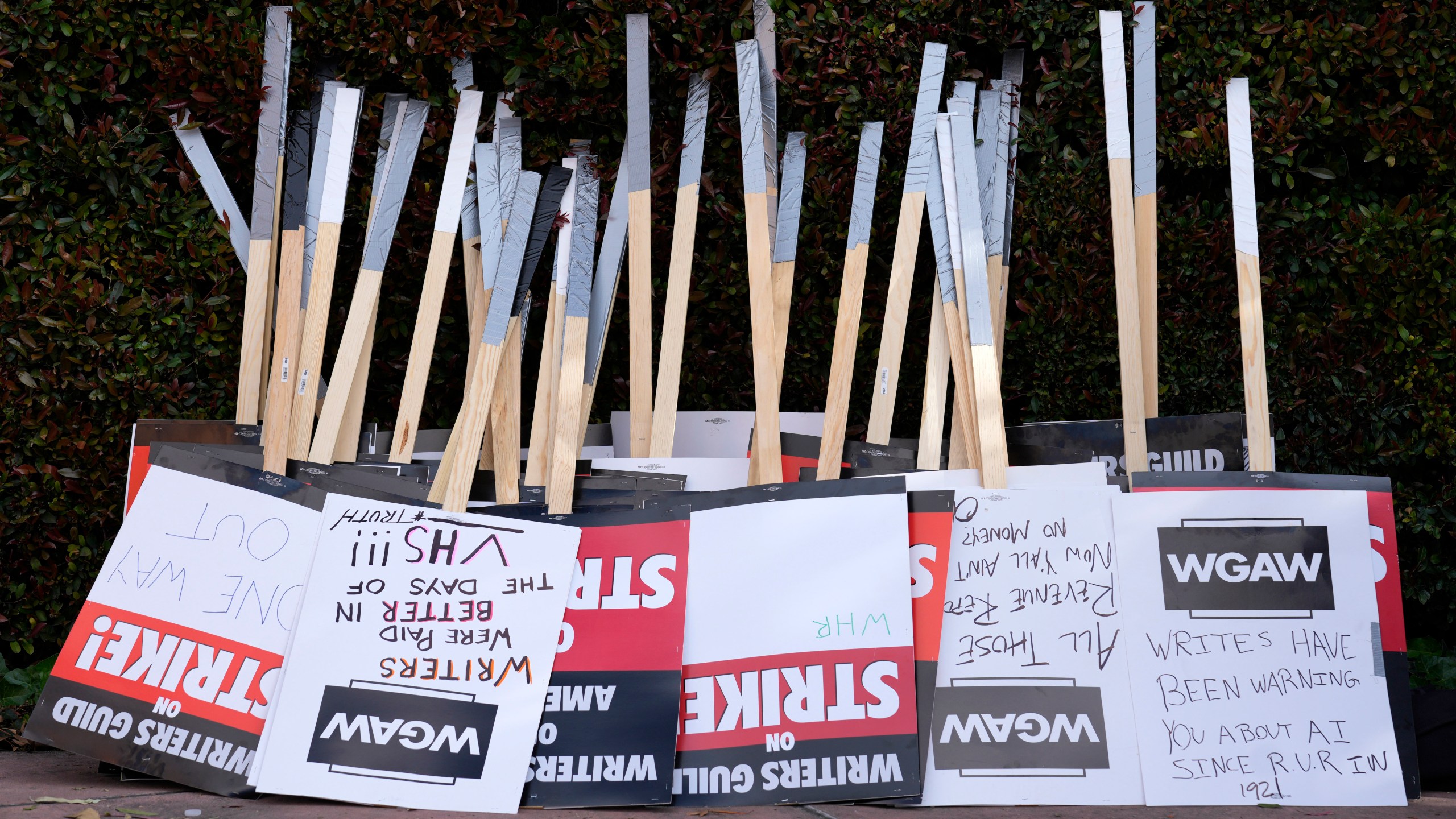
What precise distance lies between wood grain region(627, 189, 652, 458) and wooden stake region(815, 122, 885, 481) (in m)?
0.54

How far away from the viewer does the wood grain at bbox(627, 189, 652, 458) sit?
289cm

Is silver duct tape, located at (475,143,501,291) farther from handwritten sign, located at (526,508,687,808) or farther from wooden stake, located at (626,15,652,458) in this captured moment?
handwritten sign, located at (526,508,687,808)

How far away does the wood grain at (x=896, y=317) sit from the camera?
9.11ft

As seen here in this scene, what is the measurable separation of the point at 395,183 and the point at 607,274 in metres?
0.68

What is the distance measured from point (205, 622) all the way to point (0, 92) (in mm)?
1834

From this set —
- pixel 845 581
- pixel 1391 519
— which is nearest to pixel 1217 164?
pixel 1391 519

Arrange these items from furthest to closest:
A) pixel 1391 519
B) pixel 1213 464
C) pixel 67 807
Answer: pixel 1213 464
pixel 1391 519
pixel 67 807

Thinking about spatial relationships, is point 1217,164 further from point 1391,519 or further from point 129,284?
point 129,284

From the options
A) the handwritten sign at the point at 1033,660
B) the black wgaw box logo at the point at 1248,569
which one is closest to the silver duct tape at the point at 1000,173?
the handwritten sign at the point at 1033,660

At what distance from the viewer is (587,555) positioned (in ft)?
7.92

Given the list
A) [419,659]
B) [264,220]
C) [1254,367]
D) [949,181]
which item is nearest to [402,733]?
[419,659]

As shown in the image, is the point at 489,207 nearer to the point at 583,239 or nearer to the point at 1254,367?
the point at 583,239

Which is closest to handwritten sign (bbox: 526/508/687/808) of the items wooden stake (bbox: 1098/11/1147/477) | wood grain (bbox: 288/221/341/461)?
wood grain (bbox: 288/221/341/461)

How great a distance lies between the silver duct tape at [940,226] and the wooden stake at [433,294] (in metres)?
1.31
